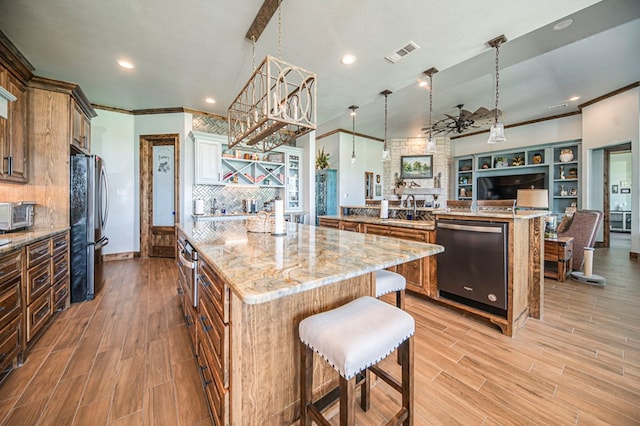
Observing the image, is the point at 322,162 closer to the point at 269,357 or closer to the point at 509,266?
the point at 509,266

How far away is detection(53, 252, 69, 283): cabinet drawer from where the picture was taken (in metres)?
2.46

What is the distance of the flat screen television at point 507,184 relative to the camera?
6949mm

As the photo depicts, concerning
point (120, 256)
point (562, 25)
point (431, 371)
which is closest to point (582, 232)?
point (562, 25)

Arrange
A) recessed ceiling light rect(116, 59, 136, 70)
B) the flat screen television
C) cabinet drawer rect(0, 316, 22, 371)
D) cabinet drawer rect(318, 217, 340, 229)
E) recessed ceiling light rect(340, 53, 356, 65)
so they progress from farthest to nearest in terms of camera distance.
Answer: the flat screen television → cabinet drawer rect(318, 217, 340, 229) → recessed ceiling light rect(116, 59, 136, 70) → recessed ceiling light rect(340, 53, 356, 65) → cabinet drawer rect(0, 316, 22, 371)

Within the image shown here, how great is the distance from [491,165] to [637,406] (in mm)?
7726

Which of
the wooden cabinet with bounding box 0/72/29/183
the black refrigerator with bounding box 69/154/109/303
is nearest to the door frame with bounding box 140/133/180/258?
the black refrigerator with bounding box 69/154/109/303

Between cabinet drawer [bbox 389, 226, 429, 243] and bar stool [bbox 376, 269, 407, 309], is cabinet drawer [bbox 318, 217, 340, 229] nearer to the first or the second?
cabinet drawer [bbox 389, 226, 429, 243]

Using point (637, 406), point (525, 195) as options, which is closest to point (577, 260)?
point (525, 195)

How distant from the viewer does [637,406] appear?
143 cm

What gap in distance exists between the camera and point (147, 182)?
4938mm

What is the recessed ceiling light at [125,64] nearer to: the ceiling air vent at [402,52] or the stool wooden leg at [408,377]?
the ceiling air vent at [402,52]

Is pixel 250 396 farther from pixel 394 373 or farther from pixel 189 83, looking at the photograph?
pixel 189 83

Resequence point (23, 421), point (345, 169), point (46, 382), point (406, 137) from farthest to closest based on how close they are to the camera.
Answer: point (406, 137), point (345, 169), point (46, 382), point (23, 421)

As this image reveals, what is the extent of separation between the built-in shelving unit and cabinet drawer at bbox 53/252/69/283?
31.0 ft
